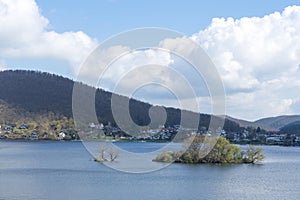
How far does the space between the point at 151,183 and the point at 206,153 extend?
17.1 metres

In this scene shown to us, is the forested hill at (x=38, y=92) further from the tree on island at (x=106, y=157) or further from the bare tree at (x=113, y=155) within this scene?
the bare tree at (x=113, y=155)

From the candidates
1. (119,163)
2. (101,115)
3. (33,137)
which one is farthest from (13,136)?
(119,163)

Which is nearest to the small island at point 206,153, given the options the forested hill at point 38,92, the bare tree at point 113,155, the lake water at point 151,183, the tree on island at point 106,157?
the lake water at point 151,183

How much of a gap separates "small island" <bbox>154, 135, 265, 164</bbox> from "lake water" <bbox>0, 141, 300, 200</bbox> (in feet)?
6.87

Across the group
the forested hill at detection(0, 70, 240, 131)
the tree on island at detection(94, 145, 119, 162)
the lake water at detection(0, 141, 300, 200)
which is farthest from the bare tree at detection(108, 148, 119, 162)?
the forested hill at detection(0, 70, 240, 131)

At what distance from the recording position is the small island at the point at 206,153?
5015 cm

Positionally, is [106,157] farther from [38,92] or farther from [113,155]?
[38,92]

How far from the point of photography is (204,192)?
1270 inches

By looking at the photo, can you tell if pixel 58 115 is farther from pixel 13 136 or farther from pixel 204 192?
pixel 204 192

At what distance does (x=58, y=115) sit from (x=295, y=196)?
101110 millimetres

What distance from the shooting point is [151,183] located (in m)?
35.5

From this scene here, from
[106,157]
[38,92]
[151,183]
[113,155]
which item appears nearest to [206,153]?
[113,155]

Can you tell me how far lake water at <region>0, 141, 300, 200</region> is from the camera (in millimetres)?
30625

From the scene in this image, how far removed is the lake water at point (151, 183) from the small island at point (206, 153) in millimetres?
2094
